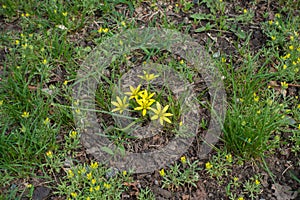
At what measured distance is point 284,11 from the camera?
4133 mm

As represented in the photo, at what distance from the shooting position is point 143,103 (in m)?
3.22

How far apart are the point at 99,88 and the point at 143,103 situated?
51cm

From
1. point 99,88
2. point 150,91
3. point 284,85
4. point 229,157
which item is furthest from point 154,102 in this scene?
point 284,85

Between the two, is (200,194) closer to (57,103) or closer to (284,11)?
(57,103)

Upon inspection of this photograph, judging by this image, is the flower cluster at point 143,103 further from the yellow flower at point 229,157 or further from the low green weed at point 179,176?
the yellow flower at point 229,157

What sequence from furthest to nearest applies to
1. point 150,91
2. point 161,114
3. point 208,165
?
1. point 150,91
2. point 161,114
3. point 208,165

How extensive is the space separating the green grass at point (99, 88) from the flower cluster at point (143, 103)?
0.42ft

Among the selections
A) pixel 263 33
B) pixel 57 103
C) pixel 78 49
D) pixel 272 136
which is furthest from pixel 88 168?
pixel 263 33

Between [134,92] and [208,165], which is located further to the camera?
[134,92]

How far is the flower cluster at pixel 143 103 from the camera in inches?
126

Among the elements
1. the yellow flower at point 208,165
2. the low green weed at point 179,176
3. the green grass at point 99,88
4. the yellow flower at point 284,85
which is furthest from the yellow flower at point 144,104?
the yellow flower at point 284,85

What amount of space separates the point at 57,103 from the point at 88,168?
698 millimetres

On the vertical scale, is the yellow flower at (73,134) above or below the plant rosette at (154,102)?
below

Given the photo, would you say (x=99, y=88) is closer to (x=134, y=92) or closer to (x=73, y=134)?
(x=134, y=92)
